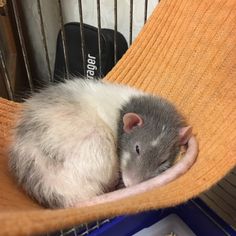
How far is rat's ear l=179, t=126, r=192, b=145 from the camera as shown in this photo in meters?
0.82

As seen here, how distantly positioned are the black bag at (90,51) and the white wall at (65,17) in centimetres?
8

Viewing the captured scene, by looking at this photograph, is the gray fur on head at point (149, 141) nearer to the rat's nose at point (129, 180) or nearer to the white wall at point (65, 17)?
the rat's nose at point (129, 180)

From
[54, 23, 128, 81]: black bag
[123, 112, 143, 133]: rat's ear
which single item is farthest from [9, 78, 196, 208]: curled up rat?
[54, 23, 128, 81]: black bag

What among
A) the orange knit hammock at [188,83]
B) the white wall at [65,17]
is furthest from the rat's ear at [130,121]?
the white wall at [65,17]

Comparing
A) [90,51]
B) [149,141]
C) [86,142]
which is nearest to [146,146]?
[149,141]

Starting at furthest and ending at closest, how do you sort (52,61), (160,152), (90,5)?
1. (52,61)
2. (90,5)
3. (160,152)

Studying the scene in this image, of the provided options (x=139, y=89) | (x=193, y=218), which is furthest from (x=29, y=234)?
(x=193, y=218)

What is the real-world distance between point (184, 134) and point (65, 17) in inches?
38.8

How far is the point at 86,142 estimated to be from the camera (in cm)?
77

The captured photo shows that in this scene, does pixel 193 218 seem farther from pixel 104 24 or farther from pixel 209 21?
Result: pixel 104 24

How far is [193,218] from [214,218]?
10cm

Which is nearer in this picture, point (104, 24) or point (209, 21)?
point (209, 21)

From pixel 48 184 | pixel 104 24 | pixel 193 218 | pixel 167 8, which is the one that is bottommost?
pixel 193 218

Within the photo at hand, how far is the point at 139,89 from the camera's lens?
1013 millimetres
